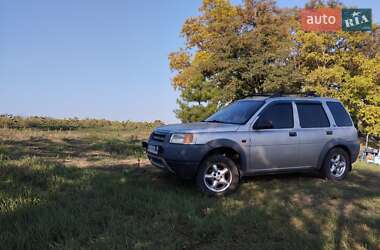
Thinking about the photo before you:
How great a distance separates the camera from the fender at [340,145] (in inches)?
310

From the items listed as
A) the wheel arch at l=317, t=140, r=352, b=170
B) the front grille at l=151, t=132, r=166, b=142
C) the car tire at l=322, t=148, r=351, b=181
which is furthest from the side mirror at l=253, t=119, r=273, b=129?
the car tire at l=322, t=148, r=351, b=181

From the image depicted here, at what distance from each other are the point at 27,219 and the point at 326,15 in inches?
1393

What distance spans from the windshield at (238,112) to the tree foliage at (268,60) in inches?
640

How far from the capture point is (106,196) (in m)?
6.06

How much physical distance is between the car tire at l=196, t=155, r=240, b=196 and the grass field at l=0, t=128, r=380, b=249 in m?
0.21

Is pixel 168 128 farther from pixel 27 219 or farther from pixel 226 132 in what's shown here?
pixel 27 219

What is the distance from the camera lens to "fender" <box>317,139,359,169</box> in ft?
25.8

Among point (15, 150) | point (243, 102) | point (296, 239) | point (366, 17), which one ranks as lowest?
point (296, 239)

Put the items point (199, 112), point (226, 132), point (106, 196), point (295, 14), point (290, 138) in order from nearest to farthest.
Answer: point (106, 196)
point (226, 132)
point (290, 138)
point (199, 112)
point (295, 14)

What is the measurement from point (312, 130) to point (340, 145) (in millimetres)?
897

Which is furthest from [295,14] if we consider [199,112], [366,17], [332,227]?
[332,227]

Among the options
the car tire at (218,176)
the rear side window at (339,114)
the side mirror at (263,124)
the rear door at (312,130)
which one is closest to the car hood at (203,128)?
the side mirror at (263,124)

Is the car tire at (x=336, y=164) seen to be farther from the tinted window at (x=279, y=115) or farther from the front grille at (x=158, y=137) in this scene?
the front grille at (x=158, y=137)

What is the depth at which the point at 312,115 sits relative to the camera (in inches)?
314
